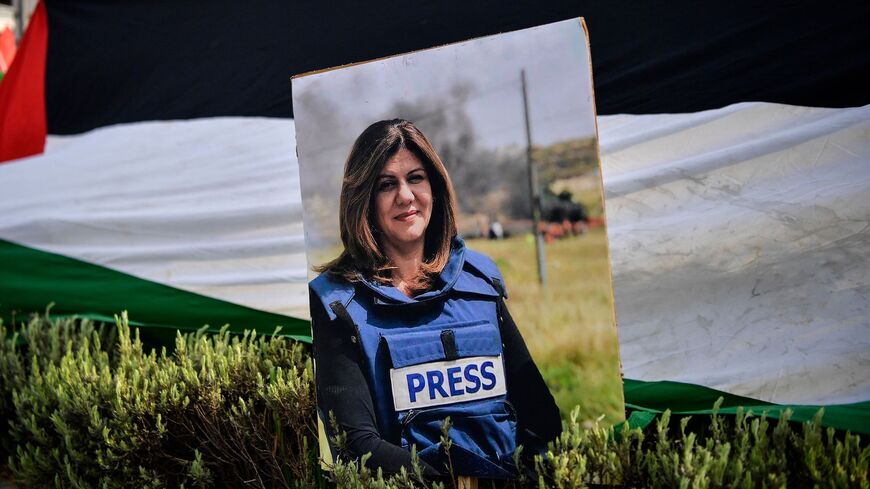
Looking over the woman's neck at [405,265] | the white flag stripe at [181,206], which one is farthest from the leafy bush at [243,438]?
the woman's neck at [405,265]

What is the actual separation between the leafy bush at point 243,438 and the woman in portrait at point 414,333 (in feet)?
0.35

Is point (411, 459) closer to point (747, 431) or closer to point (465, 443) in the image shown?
point (465, 443)

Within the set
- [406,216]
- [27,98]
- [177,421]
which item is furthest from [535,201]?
[27,98]

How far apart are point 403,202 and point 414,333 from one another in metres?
0.49

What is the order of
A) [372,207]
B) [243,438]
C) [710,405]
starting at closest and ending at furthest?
[372,207] < [710,405] < [243,438]

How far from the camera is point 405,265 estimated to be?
115 inches

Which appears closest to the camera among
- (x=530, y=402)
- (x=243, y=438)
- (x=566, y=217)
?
(x=566, y=217)

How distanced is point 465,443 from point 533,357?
389mm

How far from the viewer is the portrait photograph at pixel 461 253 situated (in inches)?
104

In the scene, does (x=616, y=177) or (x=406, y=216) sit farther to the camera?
(x=616, y=177)

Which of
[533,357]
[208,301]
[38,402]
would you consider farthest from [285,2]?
[533,357]

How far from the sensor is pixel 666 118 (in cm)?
349

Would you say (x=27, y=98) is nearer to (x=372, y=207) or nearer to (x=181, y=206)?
(x=181, y=206)

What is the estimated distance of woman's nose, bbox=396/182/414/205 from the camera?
2904mm
